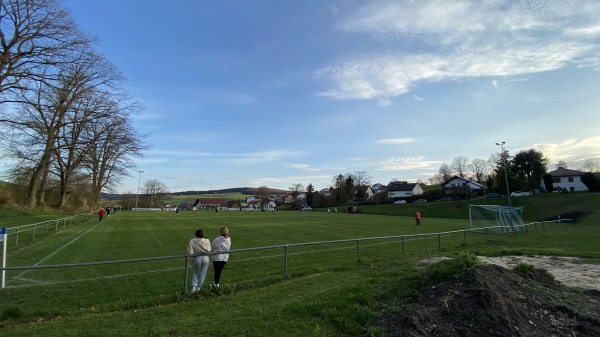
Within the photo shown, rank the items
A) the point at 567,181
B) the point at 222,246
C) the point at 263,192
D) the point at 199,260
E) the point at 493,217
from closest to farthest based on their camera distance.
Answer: the point at 199,260 < the point at 222,246 < the point at 493,217 < the point at 567,181 < the point at 263,192

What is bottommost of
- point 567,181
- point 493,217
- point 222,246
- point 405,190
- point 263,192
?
point 222,246

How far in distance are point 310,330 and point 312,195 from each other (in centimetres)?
11838

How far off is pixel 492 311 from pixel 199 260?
6356mm

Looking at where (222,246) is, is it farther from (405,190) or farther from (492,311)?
(405,190)

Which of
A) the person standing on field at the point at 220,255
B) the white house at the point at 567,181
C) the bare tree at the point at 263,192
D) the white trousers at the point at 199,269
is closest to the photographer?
the white trousers at the point at 199,269

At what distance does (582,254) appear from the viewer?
13.7m

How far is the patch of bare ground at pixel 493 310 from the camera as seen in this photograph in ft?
16.8

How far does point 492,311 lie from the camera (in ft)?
17.4

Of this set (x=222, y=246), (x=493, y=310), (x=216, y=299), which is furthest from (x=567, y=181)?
(x=216, y=299)

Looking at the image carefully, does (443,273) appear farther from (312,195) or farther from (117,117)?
(312,195)

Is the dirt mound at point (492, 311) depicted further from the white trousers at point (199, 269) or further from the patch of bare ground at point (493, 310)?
the white trousers at point (199, 269)

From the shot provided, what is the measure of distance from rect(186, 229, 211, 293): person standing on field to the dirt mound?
489cm

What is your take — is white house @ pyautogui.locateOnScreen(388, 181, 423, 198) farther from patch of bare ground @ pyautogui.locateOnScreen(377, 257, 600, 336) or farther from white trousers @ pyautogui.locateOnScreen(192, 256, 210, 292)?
patch of bare ground @ pyautogui.locateOnScreen(377, 257, 600, 336)

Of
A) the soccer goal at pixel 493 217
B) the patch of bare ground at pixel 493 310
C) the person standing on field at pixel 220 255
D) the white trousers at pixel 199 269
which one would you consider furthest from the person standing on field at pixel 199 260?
the soccer goal at pixel 493 217
